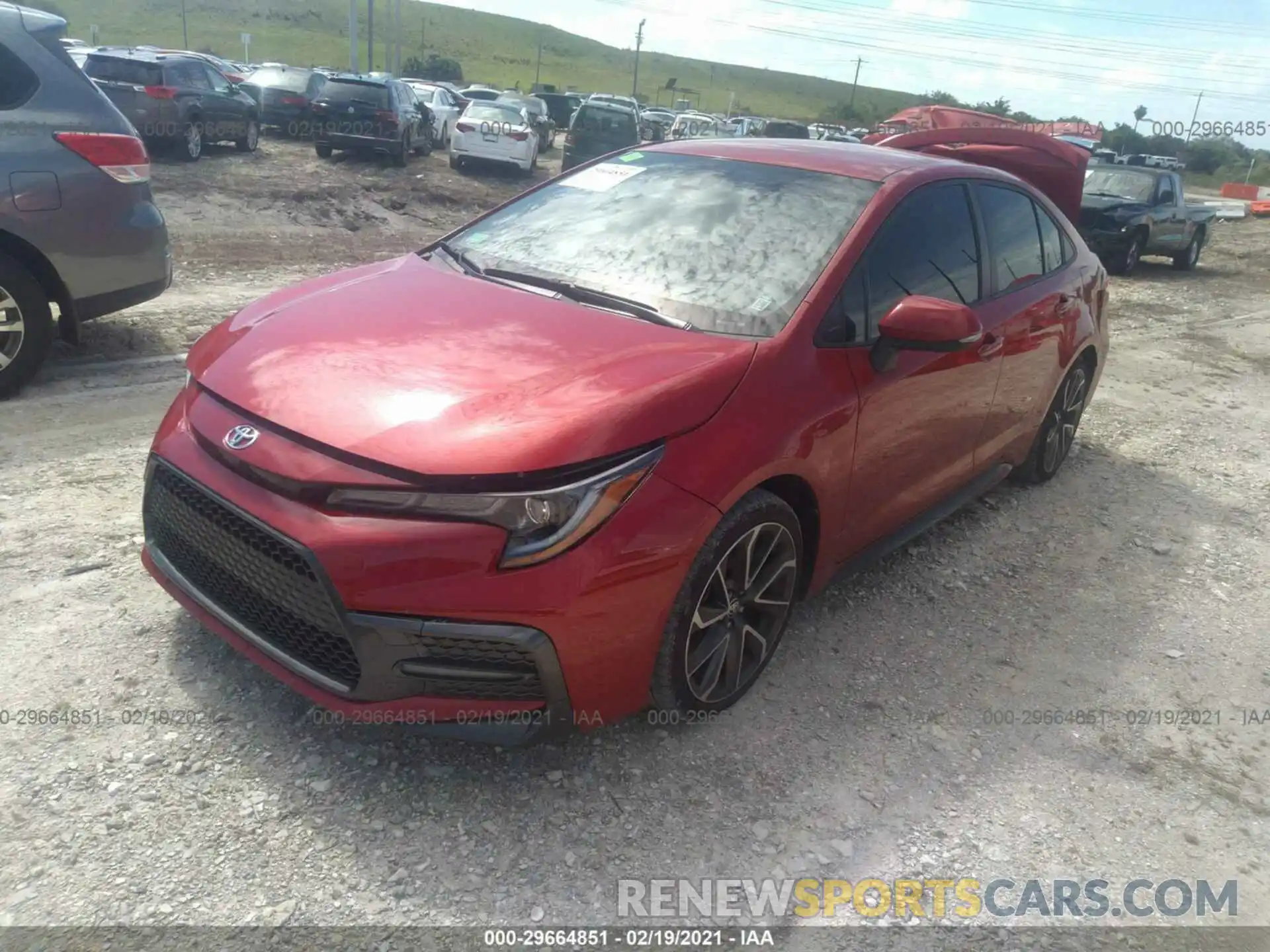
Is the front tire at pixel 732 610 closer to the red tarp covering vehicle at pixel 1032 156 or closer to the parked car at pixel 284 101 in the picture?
the red tarp covering vehicle at pixel 1032 156

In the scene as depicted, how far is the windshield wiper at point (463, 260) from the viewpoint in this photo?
11.3ft

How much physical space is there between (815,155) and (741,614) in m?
1.98

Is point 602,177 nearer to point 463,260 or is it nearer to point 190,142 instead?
point 463,260

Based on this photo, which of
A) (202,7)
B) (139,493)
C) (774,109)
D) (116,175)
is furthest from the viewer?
(202,7)

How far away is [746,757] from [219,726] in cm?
153

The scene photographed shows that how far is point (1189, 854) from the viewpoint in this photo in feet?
8.95

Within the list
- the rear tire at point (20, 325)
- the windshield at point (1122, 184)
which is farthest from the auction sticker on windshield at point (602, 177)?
the windshield at point (1122, 184)

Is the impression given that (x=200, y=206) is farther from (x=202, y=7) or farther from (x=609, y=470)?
(x=202, y=7)

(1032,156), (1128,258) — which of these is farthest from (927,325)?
(1128,258)

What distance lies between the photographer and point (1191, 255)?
1612cm

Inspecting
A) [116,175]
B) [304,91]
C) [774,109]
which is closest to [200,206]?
[116,175]

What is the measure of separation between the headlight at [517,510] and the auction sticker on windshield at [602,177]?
1916 millimetres

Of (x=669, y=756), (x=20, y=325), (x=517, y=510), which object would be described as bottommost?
(x=669, y=756)

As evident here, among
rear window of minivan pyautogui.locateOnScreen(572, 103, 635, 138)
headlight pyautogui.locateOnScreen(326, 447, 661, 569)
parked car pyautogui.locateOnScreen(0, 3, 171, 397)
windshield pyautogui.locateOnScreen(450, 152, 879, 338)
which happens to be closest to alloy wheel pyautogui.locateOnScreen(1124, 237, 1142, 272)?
rear window of minivan pyautogui.locateOnScreen(572, 103, 635, 138)
